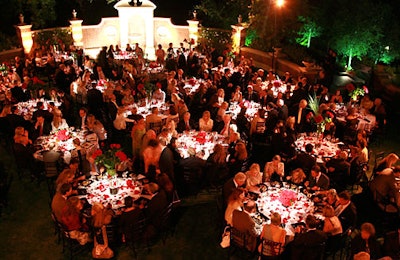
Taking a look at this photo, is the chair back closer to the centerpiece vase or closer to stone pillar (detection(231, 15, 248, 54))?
the centerpiece vase

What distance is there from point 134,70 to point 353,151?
8.37m

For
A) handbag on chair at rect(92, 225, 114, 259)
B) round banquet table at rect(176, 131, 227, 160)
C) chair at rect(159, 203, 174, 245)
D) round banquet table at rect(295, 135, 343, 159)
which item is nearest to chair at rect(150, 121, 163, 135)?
round banquet table at rect(176, 131, 227, 160)

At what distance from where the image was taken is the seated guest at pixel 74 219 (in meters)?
6.71

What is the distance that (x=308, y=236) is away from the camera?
6.12 m

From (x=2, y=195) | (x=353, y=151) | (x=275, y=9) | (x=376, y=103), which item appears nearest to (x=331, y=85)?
(x=275, y=9)

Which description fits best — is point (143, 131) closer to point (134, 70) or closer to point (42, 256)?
point (42, 256)

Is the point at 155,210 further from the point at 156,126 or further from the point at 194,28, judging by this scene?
the point at 194,28

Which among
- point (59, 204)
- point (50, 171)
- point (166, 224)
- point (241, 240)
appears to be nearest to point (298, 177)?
point (241, 240)

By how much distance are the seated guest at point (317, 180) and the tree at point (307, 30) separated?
12383 millimetres

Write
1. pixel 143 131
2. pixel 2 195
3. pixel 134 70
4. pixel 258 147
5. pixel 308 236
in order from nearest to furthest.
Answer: pixel 308 236 < pixel 2 195 < pixel 143 131 < pixel 258 147 < pixel 134 70

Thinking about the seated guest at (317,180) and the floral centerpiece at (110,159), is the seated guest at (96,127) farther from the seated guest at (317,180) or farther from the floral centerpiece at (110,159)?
the seated guest at (317,180)

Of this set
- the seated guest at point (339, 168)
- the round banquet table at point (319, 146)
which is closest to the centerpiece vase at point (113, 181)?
the round banquet table at point (319, 146)

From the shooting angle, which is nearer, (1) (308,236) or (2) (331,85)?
(1) (308,236)

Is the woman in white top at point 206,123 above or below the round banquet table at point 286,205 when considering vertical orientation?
above
